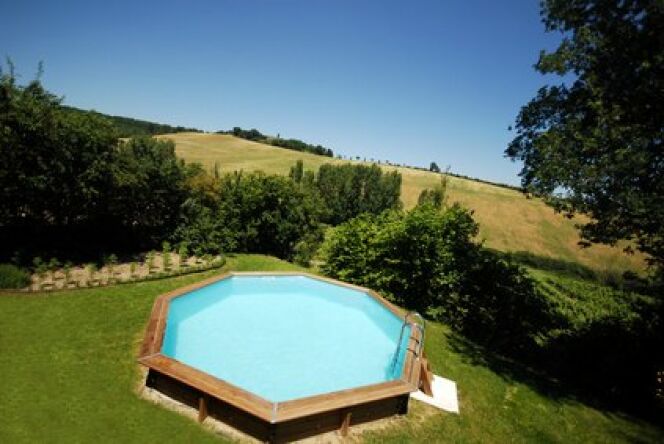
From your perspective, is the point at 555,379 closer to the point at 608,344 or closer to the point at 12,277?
the point at 608,344

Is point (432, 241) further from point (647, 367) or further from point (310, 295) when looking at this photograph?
point (647, 367)

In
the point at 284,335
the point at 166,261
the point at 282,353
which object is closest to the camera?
the point at 282,353

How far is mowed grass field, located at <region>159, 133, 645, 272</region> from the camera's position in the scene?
184 feet

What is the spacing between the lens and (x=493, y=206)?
69.4 meters

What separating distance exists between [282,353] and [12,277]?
366 inches

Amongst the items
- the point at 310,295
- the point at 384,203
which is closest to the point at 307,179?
the point at 384,203

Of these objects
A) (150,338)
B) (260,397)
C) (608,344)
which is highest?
(608,344)

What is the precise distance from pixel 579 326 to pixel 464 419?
24.1 feet

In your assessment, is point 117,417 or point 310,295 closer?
point 117,417

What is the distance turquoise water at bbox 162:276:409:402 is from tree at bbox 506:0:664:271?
22.9 ft

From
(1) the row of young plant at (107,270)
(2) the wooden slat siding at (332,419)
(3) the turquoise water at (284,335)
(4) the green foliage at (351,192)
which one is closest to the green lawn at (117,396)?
(2) the wooden slat siding at (332,419)

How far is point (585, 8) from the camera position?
10.9 m

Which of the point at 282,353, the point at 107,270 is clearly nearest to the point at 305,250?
the point at 107,270

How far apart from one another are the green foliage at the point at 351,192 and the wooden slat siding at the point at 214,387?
4444 centimetres
